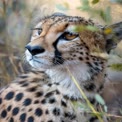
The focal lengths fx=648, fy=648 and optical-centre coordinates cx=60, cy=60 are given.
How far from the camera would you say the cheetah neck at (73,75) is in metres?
3.94

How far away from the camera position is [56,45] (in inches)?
150

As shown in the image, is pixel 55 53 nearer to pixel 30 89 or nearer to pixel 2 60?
pixel 30 89

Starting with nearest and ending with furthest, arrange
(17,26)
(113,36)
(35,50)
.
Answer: (35,50)
(113,36)
(17,26)

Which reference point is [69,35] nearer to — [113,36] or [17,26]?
[113,36]

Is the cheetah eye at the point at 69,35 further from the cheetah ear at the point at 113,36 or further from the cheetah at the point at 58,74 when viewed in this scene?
the cheetah ear at the point at 113,36

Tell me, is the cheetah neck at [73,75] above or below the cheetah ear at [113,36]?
below

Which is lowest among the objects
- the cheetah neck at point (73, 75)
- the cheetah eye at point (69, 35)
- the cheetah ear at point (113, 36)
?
the cheetah neck at point (73, 75)

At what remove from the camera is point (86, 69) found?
3.95 m

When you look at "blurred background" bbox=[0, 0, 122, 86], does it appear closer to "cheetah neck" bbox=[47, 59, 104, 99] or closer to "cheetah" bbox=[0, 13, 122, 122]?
"cheetah" bbox=[0, 13, 122, 122]

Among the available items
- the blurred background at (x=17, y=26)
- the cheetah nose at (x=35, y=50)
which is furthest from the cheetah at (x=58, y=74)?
the blurred background at (x=17, y=26)

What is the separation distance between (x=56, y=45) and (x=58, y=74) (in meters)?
0.25

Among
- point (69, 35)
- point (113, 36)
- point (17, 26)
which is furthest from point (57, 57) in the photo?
point (17, 26)

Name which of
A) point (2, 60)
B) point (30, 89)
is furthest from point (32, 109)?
point (2, 60)

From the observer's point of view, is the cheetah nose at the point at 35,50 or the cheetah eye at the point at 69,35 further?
the cheetah eye at the point at 69,35
